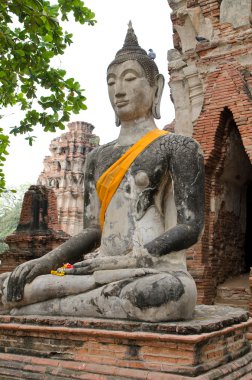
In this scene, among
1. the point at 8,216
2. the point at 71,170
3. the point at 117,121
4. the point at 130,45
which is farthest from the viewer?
the point at 8,216

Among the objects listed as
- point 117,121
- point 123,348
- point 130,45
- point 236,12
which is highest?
point 236,12

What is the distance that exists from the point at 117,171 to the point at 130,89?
2.42 feet

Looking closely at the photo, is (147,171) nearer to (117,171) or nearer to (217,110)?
(117,171)

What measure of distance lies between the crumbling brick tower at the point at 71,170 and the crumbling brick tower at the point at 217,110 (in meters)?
17.3

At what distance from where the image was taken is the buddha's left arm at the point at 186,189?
3.39 m

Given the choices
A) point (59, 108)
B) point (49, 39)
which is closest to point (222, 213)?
point (59, 108)

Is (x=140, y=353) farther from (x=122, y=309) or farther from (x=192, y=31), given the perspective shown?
(x=192, y=31)

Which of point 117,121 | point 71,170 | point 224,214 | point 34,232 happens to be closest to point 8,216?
point 71,170

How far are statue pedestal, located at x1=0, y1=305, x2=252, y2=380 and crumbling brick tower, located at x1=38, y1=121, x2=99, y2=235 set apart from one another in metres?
23.2

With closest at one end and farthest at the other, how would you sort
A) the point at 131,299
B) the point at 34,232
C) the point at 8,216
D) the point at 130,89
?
the point at 131,299 < the point at 130,89 < the point at 34,232 < the point at 8,216

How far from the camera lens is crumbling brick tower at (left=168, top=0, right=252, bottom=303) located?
27.5ft

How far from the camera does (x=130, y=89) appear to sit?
3891 mm

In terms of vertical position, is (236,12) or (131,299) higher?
(236,12)

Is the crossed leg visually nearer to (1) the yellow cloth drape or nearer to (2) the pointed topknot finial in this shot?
(1) the yellow cloth drape
